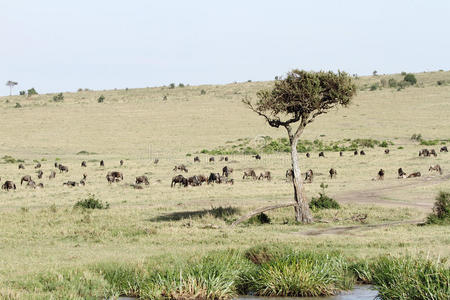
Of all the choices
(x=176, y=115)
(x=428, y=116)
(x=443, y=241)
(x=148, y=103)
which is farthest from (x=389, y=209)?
(x=148, y=103)

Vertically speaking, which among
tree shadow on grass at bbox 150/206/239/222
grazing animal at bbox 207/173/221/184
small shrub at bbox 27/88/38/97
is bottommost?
grazing animal at bbox 207/173/221/184

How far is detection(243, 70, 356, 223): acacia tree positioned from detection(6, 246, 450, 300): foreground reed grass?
872 centimetres

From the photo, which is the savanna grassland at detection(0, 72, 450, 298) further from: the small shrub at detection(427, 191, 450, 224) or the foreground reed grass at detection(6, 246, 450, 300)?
the small shrub at detection(427, 191, 450, 224)

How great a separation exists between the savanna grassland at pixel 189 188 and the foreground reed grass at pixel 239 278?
243mm

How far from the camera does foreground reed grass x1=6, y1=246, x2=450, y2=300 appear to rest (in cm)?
1275

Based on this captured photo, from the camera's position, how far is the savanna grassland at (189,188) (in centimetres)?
1889

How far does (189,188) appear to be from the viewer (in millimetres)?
37500

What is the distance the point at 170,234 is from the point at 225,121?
69.8m

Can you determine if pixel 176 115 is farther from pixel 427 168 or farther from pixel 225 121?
pixel 427 168

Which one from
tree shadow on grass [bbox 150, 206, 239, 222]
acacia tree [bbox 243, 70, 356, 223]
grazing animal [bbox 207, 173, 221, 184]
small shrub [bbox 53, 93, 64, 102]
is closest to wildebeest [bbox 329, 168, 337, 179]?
grazing animal [bbox 207, 173, 221, 184]

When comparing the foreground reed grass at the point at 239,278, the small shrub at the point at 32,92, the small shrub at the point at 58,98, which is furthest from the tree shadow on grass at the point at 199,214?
the small shrub at the point at 32,92

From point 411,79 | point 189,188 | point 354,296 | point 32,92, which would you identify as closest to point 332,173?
point 189,188

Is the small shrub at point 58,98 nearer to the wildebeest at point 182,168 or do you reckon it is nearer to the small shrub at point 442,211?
the wildebeest at point 182,168

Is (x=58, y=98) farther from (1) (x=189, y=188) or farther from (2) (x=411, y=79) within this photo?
(1) (x=189, y=188)
